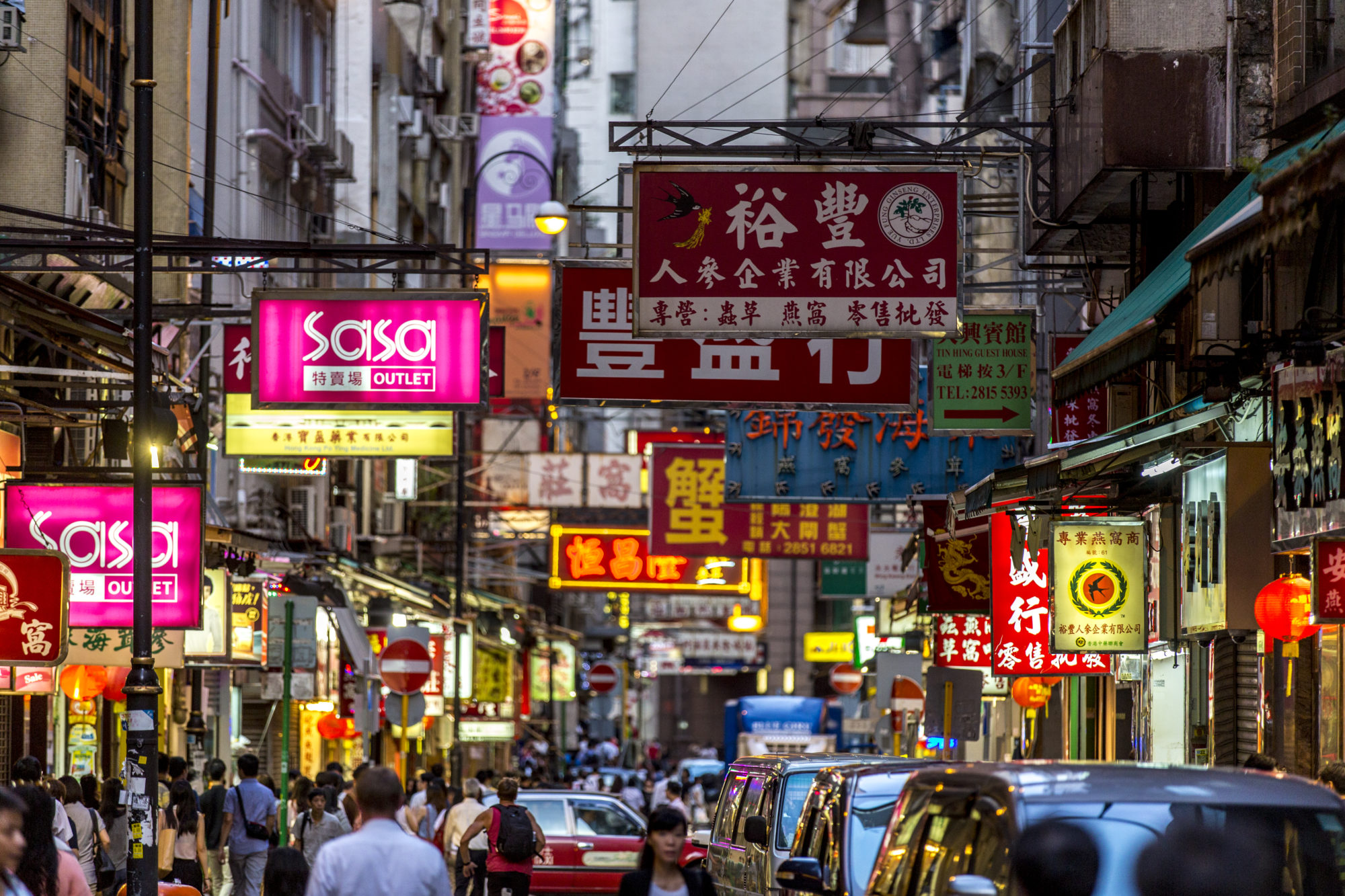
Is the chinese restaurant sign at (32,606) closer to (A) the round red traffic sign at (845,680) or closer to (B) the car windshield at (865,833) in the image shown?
(B) the car windshield at (865,833)

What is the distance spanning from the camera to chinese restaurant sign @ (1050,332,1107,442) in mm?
21297

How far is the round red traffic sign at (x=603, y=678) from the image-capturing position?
45438 mm

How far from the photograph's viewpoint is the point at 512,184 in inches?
2083

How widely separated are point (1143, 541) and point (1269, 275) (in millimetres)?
3664

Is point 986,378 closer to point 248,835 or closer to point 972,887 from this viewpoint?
point 248,835

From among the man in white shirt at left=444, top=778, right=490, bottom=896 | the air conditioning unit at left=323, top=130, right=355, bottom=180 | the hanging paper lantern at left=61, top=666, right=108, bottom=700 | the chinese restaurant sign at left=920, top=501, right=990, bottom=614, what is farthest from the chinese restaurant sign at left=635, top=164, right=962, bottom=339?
the air conditioning unit at left=323, top=130, right=355, bottom=180

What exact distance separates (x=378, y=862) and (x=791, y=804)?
720cm

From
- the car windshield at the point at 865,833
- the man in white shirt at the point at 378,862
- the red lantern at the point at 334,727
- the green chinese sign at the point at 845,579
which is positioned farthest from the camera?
the green chinese sign at the point at 845,579

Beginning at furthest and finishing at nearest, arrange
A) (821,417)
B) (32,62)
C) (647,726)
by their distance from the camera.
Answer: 1. (647,726)
2. (821,417)
3. (32,62)

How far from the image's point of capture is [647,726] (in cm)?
12050

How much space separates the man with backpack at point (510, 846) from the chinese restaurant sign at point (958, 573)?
22.2 ft

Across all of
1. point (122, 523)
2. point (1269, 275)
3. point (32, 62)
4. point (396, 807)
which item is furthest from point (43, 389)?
point (396, 807)

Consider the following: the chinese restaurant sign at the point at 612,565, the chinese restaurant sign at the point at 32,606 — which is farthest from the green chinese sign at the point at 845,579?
the chinese restaurant sign at the point at 32,606

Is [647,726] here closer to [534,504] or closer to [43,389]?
[534,504]
